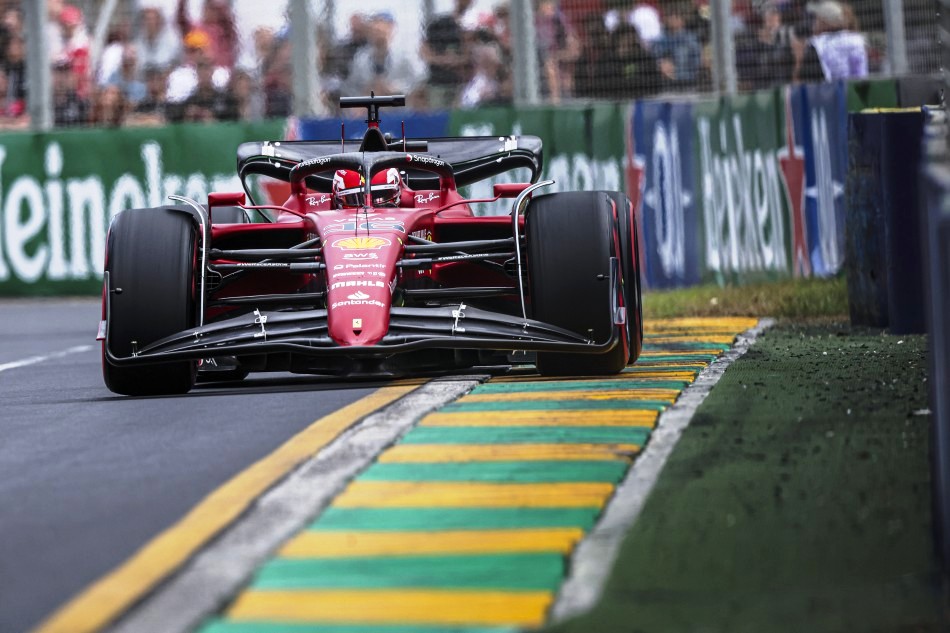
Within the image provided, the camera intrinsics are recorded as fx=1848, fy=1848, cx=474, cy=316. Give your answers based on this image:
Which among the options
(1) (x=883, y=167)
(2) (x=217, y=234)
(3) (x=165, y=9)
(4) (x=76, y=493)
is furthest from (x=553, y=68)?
(4) (x=76, y=493)

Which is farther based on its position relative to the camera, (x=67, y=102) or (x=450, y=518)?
(x=67, y=102)

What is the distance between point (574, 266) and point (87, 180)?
9004 mm

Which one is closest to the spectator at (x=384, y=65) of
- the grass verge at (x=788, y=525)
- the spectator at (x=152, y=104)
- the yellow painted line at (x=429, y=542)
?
the spectator at (x=152, y=104)

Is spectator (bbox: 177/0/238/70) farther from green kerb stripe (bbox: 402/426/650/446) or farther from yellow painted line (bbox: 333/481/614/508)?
yellow painted line (bbox: 333/481/614/508)

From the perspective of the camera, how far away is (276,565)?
4176 millimetres

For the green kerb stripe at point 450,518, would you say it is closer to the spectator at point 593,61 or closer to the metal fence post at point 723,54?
the spectator at point 593,61

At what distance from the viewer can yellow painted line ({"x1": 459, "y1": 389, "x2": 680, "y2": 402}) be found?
710 cm

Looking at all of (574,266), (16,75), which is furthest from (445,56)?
(574,266)

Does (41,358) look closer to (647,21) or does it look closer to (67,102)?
(67,102)

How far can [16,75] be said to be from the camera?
16234 mm

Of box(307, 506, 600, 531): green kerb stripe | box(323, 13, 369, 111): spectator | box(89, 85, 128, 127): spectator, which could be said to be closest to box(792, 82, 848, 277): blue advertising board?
box(323, 13, 369, 111): spectator

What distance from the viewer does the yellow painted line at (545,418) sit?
636 centimetres

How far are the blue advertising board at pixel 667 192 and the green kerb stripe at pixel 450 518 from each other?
10184 millimetres

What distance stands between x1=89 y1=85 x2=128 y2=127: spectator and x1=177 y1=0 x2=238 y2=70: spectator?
3.42ft
